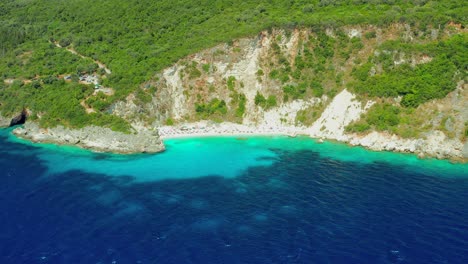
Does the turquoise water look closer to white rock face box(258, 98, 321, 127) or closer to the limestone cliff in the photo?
white rock face box(258, 98, 321, 127)

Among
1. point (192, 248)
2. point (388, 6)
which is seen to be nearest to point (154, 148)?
point (192, 248)

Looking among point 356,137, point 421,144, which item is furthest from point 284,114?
point 421,144

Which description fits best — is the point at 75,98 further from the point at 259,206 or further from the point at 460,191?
the point at 460,191

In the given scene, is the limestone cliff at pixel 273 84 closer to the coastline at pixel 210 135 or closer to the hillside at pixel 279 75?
the hillside at pixel 279 75

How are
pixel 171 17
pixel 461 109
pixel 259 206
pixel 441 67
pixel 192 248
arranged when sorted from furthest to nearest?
pixel 171 17 < pixel 441 67 < pixel 461 109 < pixel 259 206 < pixel 192 248

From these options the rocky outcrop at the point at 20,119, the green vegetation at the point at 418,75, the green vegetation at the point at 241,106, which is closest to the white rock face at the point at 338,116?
the green vegetation at the point at 418,75
